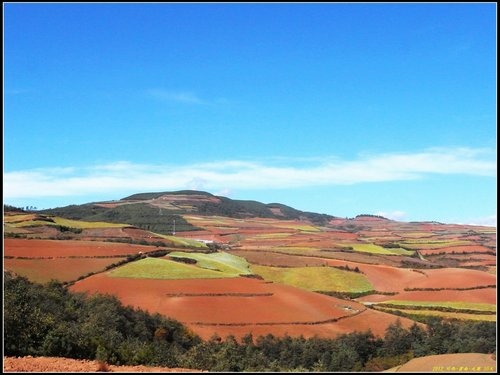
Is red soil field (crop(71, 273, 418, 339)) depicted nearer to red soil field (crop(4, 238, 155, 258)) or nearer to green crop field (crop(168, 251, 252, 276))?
green crop field (crop(168, 251, 252, 276))

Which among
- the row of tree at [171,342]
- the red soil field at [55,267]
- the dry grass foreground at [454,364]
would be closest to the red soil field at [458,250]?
the row of tree at [171,342]

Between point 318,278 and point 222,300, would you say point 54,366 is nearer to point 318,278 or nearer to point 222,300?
point 222,300

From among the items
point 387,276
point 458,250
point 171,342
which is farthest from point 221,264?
point 458,250

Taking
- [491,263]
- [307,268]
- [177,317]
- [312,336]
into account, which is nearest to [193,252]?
[307,268]

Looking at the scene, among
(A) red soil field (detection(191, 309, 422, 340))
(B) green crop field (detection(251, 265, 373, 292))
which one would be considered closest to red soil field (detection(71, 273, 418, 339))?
(A) red soil field (detection(191, 309, 422, 340))

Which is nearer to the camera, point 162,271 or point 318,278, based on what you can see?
point 162,271

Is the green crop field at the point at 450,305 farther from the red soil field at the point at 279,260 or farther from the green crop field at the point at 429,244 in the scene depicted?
the green crop field at the point at 429,244

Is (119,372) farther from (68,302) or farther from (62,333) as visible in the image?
(68,302)
